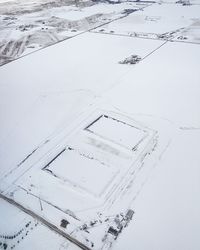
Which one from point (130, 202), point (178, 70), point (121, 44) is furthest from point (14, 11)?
point (130, 202)

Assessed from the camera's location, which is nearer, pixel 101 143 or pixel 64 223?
pixel 64 223

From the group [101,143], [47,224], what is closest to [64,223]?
[47,224]

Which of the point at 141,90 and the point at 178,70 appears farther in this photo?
the point at 178,70

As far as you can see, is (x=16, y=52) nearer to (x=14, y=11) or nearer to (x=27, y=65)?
(x=27, y=65)

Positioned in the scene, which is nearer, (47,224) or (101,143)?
(47,224)

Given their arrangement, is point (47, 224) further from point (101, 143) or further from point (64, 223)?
point (101, 143)

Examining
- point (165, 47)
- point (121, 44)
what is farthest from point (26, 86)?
point (165, 47)

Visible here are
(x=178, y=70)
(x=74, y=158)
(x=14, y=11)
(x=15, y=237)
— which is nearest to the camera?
(x=15, y=237)

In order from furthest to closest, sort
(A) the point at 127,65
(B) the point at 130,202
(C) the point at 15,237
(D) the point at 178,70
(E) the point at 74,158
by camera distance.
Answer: (A) the point at 127,65 < (D) the point at 178,70 < (E) the point at 74,158 < (B) the point at 130,202 < (C) the point at 15,237
